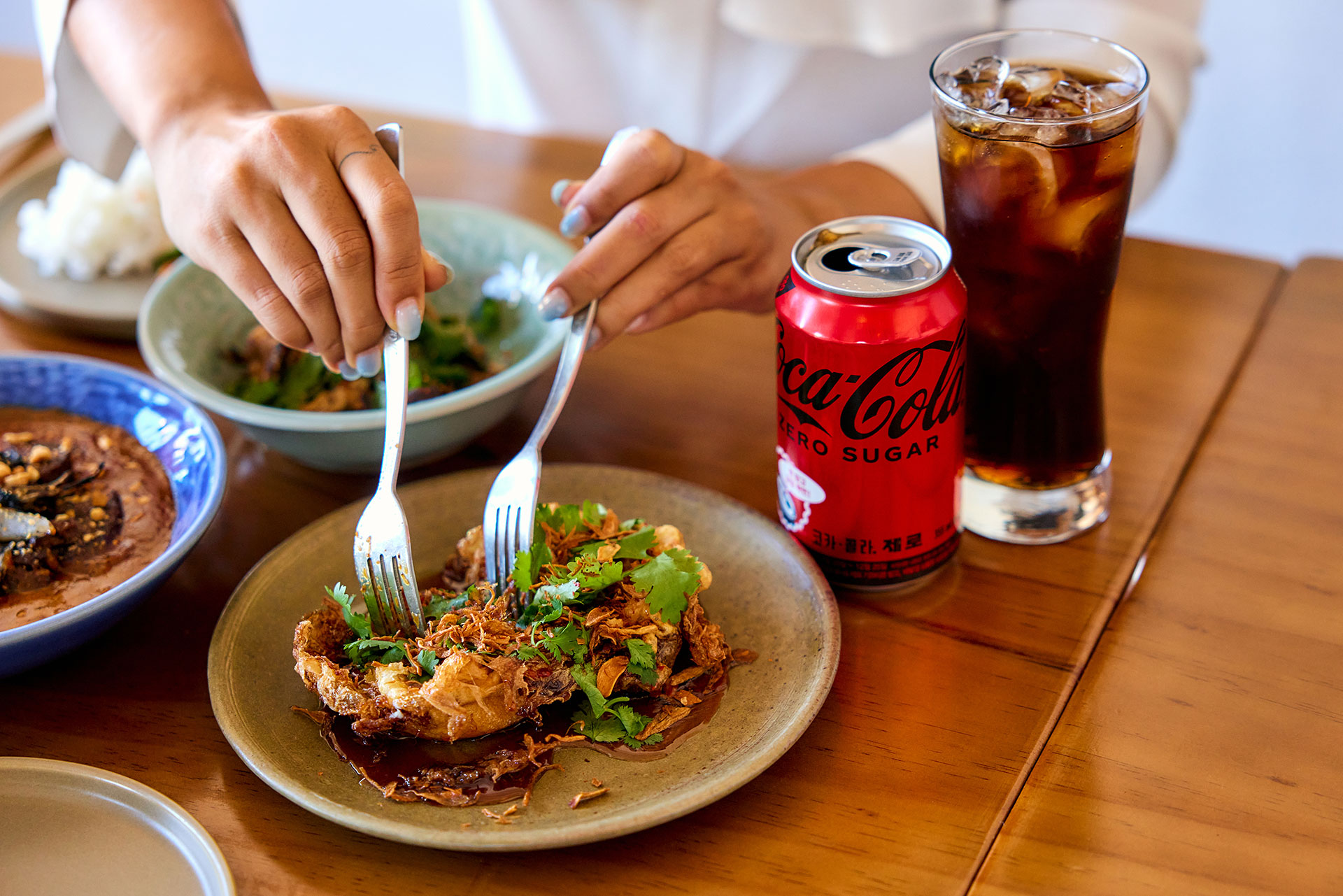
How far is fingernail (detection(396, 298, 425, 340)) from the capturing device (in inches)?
40.3

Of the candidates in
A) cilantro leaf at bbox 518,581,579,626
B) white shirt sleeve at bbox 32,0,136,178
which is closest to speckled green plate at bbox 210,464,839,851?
cilantro leaf at bbox 518,581,579,626

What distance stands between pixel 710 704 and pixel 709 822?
103 mm

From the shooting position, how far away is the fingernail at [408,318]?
102 centimetres

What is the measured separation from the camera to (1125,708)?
95cm

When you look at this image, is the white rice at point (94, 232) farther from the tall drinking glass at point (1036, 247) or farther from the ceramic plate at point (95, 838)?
the tall drinking glass at point (1036, 247)

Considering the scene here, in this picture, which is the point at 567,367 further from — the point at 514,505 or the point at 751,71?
the point at 751,71

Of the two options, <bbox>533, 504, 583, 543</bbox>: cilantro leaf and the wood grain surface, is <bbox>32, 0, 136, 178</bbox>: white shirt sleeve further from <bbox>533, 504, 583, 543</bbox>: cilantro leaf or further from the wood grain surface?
the wood grain surface

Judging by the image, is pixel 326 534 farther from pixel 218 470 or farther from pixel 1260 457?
pixel 1260 457

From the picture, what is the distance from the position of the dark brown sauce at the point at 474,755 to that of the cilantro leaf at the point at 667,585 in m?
0.08

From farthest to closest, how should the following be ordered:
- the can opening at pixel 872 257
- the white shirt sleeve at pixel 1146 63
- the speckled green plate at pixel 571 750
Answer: the white shirt sleeve at pixel 1146 63
the can opening at pixel 872 257
the speckled green plate at pixel 571 750

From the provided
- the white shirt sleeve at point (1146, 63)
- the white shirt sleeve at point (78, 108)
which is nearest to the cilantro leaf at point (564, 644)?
the white shirt sleeve at point (1146, 63)

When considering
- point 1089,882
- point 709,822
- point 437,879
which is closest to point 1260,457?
point 1089,882

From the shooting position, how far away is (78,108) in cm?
154

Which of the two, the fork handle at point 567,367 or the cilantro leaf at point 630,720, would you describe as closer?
the cilantro leaf at point 630,720
